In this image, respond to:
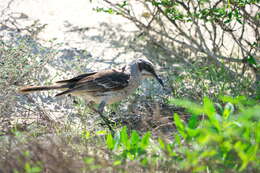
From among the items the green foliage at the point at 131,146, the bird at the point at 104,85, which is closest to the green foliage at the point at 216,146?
the green foliage at the point at 131,146

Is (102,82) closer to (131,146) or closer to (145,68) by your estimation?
(145,68)

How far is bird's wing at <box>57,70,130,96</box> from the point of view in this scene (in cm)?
729

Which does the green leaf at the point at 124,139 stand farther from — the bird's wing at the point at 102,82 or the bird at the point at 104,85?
the bird's wing at the point at 102,82

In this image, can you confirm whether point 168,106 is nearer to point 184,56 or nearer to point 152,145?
point 184,56

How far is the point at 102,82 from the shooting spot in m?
7.45

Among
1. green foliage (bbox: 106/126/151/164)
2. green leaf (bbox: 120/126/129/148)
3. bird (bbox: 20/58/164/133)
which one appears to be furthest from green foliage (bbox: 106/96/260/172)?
bird (bbox: 20/58/164/133)

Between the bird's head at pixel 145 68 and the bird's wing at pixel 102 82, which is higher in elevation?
the bird's head at pixel 145 68

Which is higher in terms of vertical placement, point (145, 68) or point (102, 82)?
point (145, 68)

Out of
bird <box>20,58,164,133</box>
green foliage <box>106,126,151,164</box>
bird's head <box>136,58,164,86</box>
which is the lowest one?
green foliage <box>106,126,151,164</box>

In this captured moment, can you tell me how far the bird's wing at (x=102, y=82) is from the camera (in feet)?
23.9

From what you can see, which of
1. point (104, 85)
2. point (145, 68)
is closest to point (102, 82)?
point (104, 85)

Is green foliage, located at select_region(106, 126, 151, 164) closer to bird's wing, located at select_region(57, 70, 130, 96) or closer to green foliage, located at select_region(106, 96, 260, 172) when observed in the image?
green foliage, located at select_region(106, 96, 260, 172)

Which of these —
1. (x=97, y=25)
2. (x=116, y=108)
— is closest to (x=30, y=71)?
(x=116, y=108)

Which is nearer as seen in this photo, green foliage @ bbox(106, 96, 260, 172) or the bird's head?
green foliage @ bbox(106, 96, 260, 172)
